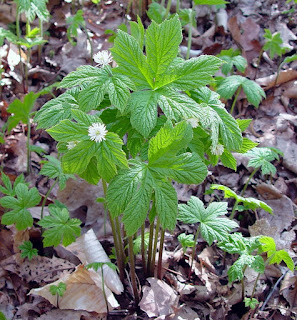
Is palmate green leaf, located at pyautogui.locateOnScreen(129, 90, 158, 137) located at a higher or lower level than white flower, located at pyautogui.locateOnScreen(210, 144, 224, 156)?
higher

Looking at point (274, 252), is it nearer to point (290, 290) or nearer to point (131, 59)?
point (290, 290)

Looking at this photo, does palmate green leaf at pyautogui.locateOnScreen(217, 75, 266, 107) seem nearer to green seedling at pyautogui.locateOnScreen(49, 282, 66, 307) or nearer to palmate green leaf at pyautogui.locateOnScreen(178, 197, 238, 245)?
palmate green leaf at pyautogui.locateOnScreen(178, 197, 238, 245)

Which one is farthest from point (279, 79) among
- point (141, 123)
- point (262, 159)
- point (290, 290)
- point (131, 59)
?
point (141, 123)

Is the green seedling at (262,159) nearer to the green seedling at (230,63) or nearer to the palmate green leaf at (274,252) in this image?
the palmate green leaf at (274,252)

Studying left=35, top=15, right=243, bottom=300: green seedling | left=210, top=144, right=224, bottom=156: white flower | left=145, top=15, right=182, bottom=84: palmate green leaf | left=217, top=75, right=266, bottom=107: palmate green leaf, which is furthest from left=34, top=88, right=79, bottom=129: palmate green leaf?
left=217, top=75, right=266, bottom=107: palmate green leaf

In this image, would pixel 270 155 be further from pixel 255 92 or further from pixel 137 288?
pixel 137 288

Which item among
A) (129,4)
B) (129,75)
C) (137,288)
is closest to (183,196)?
(137,288)

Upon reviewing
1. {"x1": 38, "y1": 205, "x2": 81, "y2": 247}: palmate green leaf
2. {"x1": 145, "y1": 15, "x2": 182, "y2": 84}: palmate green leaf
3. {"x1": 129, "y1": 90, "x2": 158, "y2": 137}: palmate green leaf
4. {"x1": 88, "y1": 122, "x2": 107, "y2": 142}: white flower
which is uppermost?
{"x1": 145, "y1": 15, "x2": 182, "y2": 84}: palmate green leaf
